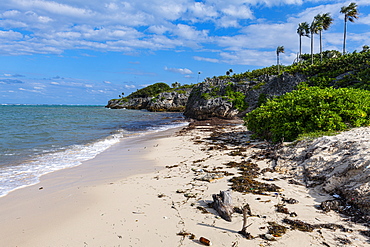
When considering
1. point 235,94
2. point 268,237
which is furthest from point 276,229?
point 235,94

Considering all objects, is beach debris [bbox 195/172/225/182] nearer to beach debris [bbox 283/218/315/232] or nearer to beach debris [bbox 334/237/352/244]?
beach debris [bbox 283/218/315/232]

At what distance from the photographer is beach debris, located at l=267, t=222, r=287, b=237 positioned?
349 cm

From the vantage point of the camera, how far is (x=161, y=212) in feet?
14.3

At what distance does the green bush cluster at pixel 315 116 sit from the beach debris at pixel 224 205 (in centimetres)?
552

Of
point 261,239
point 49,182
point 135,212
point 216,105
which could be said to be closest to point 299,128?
point 261,239

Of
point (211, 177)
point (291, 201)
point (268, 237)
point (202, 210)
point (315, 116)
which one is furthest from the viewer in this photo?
point (315, 116)

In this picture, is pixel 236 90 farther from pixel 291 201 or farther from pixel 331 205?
pixel 331 205

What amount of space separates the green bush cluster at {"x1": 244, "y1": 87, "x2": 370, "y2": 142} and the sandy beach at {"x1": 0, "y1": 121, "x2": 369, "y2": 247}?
9.92 ft

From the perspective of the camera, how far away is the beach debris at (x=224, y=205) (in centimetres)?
400

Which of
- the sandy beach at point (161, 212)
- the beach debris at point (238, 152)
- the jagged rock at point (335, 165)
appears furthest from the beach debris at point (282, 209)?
the beach debris at point (238, 152)

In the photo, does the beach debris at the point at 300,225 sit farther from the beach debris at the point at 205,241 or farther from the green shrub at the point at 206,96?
the green shrub at the point at 206,96

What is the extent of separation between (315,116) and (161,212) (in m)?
7.77

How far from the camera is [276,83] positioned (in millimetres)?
33250

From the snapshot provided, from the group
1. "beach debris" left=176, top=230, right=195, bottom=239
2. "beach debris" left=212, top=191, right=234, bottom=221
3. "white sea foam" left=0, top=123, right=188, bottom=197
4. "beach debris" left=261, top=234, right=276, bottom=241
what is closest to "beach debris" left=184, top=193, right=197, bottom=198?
"beach debris" left=212, top=191, right=234, bottom=221
